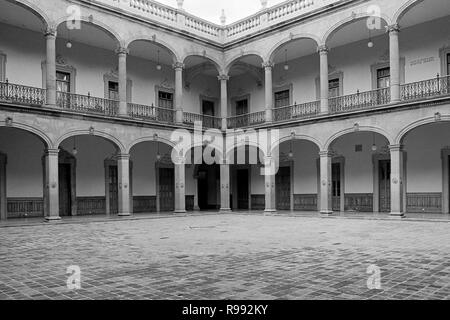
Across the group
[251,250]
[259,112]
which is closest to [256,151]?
[259,112]

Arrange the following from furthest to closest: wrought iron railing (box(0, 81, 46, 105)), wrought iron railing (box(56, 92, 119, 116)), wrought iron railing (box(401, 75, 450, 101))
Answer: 1. wrought iron railing (box(56, 92, 119, 116))
2. wrought iron railing (box(401, 75, 450, 101))
3. wrought iron railing (box(0, 81, 46, 105))

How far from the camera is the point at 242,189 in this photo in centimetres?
2702

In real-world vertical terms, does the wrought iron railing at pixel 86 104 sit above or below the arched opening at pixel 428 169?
above

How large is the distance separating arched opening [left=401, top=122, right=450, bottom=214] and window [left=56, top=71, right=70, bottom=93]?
52.7 ft

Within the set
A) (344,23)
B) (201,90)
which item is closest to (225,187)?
(201,90)

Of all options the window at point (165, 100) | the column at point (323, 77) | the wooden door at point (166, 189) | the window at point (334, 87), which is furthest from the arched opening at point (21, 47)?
the window at point (334, 87)

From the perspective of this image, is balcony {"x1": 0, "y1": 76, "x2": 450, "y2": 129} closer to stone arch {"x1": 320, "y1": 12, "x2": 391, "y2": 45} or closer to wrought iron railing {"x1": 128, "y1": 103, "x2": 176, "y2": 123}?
wrought iron railing {"x1": 128, "y1": 103, "x2": 176, "y2": 123}

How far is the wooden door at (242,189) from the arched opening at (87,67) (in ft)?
31.4

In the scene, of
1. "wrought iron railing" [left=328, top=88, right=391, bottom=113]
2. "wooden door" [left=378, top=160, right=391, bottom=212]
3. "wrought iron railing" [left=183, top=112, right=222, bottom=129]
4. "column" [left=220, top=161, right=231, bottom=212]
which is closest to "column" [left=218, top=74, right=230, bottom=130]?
"wrought iron railing" [left=183, top=112, right=222, bottom=129]

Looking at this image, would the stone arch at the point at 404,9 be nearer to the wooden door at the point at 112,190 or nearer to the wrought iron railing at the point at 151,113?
the wrought iron railing at the point at 151,113

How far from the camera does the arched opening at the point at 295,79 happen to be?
2237cm

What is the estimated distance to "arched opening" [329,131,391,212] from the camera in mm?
20453
